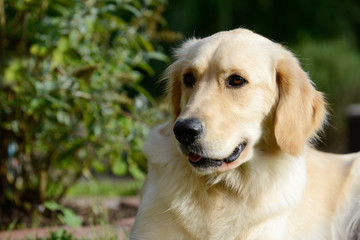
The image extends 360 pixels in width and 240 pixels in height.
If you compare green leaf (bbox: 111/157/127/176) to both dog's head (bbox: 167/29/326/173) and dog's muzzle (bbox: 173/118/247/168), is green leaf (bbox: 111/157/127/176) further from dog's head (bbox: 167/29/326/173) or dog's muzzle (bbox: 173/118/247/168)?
dog's muzzle (bbox: 173/118/247/168)

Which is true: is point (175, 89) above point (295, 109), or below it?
below

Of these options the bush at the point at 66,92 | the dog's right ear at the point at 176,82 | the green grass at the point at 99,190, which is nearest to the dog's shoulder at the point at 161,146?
the dog's right ear at the point at 176,82

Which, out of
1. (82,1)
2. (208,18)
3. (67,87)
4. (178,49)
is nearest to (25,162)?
(67,87)

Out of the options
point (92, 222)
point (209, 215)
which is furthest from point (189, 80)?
point (92, 222)

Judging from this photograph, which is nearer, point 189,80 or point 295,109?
point 295,109

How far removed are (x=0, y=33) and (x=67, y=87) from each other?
26.7 inches

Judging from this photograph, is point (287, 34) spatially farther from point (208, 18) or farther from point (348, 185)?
point (348, 185)

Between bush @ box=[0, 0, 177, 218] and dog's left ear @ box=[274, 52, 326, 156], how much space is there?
1.50 metres

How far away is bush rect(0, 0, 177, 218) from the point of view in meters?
4.01

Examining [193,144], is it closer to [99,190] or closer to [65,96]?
[65,96]

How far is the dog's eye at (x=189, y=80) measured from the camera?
302 centimetres

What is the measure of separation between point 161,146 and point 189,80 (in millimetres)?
416

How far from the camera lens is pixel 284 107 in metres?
2.91

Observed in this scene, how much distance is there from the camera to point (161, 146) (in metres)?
3.10
